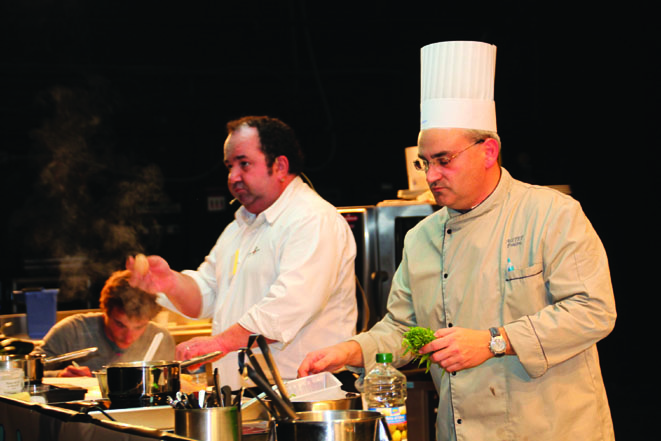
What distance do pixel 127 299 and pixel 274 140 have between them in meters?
1.41

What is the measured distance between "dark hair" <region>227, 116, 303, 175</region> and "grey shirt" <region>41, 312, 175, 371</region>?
4.89ft

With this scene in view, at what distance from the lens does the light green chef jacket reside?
2102 mm

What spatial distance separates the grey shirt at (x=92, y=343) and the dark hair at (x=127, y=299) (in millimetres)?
184

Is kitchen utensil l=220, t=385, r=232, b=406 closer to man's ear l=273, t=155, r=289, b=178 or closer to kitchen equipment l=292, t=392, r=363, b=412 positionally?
kitchen equipment l=292, t=392, r=363, b=412

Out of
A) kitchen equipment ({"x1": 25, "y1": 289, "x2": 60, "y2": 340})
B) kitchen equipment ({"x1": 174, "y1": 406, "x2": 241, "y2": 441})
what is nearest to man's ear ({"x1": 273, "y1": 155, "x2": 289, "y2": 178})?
kitchen equipment ({"x1": 174, "y1": 406, "x2": 241, "y2": 441})

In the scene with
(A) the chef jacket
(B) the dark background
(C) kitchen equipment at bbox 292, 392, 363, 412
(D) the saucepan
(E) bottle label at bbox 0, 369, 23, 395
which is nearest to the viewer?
(C) kitchen equipment at bbox 292, 392, 363, 412

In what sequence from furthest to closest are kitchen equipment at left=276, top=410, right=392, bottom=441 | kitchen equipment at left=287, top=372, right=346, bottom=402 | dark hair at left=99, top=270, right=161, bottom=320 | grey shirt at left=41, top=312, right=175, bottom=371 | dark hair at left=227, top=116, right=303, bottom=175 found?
grey shirt at left=41, top=312, right=175, bottom=371
dark hair at left=99, top=270, right=161, bottom=320
dark hair at left=227, top=116, right=303, bottom=175
kitchen equipment at left=287, top=372, right=346, bottom=402
kitchen equipment at left=276, top=410, right=392, bottom=441

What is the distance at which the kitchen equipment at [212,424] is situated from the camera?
1737 mm

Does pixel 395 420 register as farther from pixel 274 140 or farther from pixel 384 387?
pixel 274 140

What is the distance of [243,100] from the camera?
7586 mm

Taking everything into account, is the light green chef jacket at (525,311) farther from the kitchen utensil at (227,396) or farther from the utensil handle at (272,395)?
the utensil handle at (272,395)

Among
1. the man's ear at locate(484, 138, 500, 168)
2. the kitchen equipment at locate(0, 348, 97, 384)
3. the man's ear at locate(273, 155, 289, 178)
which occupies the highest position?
the man's ear at locate(273, 155, 289, 178)

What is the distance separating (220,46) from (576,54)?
9.75 ft

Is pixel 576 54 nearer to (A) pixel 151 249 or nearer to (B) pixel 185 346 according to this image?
(B) pixel 185 346
